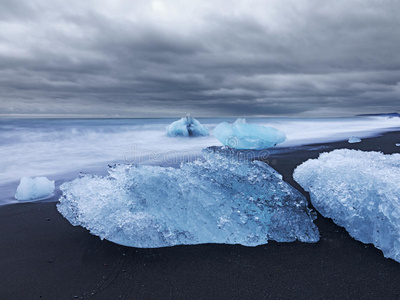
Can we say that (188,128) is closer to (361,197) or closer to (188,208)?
(188,208)

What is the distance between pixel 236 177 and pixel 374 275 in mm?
1378

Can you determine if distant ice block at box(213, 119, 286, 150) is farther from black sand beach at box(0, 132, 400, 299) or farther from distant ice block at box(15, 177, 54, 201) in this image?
black sand beach at box(0, 132, 400, 299)

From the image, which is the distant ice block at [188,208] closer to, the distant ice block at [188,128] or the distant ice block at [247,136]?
the distant ice block at [247,136]


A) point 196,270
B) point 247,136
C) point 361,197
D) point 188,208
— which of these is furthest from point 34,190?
point 247,136

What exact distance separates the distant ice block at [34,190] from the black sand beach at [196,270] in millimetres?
1188

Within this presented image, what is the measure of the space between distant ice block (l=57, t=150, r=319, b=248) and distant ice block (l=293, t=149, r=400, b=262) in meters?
0.32

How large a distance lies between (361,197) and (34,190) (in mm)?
3844

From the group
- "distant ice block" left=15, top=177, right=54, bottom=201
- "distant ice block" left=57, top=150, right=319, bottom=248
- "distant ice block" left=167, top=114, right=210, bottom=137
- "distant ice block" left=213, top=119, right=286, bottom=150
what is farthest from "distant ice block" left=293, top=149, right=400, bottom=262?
"distant ice block" left=167, top=114, right=210, bottom=137


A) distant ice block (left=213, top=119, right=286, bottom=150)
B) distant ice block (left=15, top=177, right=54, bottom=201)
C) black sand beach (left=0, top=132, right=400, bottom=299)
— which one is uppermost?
distant ice block (left=213, top=119, right=286, bottom=150)

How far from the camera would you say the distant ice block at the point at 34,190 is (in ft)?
11.3

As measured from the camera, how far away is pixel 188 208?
2.35m

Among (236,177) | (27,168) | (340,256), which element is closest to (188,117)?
(27,168)

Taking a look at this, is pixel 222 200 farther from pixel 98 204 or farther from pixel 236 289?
pixel 98 204

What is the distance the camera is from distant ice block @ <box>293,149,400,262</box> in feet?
6.62
